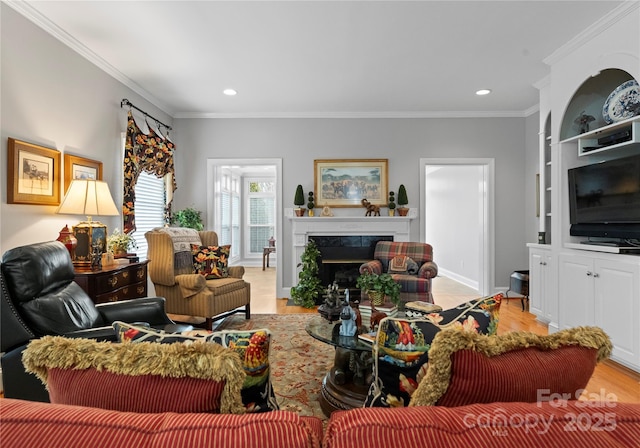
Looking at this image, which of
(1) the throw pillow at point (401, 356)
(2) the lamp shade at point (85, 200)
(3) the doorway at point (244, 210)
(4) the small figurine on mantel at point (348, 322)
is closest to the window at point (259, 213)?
(3) the doorway at point (244, 210)

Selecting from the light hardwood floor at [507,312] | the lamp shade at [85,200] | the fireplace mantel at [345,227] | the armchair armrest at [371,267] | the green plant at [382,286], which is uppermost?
the lamp shade at [85,200]

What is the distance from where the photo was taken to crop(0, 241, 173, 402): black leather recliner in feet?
5.82

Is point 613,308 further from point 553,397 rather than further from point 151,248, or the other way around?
point 151,248

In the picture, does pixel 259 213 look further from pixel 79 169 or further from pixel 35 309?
pixel 35 309

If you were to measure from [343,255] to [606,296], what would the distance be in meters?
3.15

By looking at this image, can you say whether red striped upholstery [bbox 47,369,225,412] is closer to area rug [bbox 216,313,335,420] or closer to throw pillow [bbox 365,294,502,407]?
throw pillow [bbox 365,294,502,407]

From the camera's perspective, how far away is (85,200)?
286 cm

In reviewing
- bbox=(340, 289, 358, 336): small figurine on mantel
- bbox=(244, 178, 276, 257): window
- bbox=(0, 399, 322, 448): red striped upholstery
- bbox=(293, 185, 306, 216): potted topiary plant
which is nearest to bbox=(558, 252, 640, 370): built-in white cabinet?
bbox=(340, 289, 358, 336): small figurine on mantel

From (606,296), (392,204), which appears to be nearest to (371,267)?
(392,204)

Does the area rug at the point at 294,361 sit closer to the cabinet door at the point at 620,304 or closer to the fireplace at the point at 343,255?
the fireplace at the point at 343,255

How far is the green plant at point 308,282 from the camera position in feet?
15.8

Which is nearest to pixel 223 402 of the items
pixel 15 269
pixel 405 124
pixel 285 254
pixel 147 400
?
pixel 147 400

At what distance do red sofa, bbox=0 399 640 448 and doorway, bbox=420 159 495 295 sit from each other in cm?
484

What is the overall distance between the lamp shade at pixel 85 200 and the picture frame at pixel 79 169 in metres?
0.17
